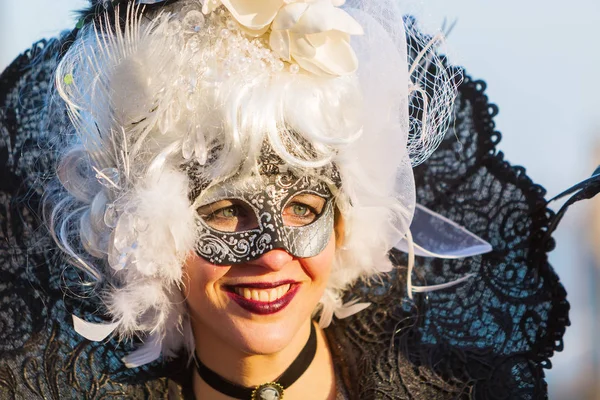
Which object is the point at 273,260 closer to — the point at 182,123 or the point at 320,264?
the point at 320,264

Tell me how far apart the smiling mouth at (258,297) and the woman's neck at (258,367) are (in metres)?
0.18

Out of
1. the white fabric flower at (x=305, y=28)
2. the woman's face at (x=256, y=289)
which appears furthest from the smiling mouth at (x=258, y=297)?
the white fabric flower at (x=305, y=28)

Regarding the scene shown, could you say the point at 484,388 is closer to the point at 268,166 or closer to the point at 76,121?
the point at 268,166

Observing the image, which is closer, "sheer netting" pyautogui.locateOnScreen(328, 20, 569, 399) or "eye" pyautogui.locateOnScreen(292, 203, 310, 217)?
"eye" pyautogui.locateOnScreen(292, 203, 310, 217)

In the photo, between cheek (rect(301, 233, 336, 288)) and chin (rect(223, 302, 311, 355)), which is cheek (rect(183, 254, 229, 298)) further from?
cheek (rect(301, 233, 336, 288))

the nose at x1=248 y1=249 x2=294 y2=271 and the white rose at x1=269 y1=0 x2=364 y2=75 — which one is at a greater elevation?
the white rose at x1=269 y1=0 x2=364 y2=75

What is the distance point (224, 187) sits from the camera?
1938 millimetres

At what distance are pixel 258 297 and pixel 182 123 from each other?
501 mm

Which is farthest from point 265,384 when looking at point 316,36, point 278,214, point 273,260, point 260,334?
point 316,36

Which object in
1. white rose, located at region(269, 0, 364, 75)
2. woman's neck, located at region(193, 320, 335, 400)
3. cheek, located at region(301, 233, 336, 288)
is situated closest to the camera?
white rose, located at region(269, 0, 364, 75)

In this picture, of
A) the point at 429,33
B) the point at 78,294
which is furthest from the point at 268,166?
the point at 78,294

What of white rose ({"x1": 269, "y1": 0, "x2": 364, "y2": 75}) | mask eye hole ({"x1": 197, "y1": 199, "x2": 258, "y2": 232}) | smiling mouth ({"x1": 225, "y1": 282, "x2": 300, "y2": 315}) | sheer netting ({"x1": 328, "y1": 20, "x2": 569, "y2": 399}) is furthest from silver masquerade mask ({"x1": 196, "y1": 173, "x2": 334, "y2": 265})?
Result: sheer netting ({"x1": 328, "y1": 20, "x2": 569, "y2": 399})

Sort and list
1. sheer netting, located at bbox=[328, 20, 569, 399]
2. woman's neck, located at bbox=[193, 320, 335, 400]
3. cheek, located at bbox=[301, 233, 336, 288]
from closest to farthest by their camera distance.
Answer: cheek, located at bbox=[301, 233, 336, 288] → woman's neck, located at bbox=[193, 320, 335, 400] → sheer netting, located at bbox=[328, 20, 569, 399]

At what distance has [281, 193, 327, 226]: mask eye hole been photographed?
2031 millimetres
